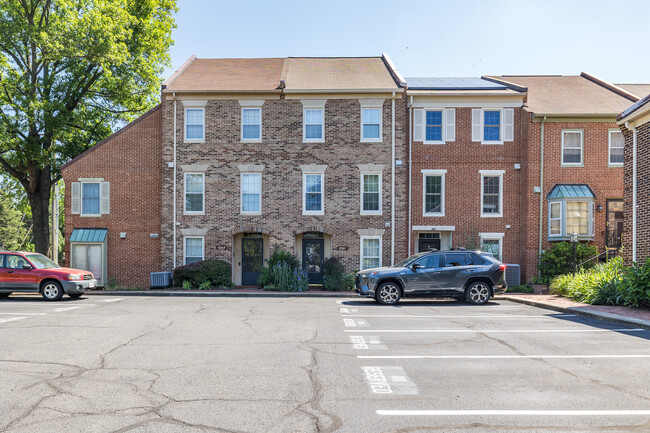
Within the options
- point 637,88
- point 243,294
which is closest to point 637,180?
point 243,294

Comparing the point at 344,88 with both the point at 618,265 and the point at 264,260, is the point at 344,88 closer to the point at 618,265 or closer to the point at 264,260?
the point at 264,260

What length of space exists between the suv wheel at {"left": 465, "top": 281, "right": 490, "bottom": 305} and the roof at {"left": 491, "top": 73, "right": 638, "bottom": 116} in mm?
10365

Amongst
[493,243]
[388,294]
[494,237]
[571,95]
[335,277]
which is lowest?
[335,277]

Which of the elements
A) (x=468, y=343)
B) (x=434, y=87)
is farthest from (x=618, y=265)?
(x=434, y=87)

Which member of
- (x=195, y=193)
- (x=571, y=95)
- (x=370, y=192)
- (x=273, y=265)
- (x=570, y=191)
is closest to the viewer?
(x=273, y=265)

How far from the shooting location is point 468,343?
351 inches

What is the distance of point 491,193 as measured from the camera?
23172mm

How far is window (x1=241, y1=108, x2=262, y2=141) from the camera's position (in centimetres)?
2284

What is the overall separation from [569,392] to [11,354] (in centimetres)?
795

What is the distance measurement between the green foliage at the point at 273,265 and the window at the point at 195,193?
4.11 metres

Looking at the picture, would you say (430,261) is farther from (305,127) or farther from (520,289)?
(305,127)

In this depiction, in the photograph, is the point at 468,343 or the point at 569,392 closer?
the point at 569,392

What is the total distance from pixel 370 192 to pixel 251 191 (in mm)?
5294

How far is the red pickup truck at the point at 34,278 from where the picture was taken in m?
16.7
